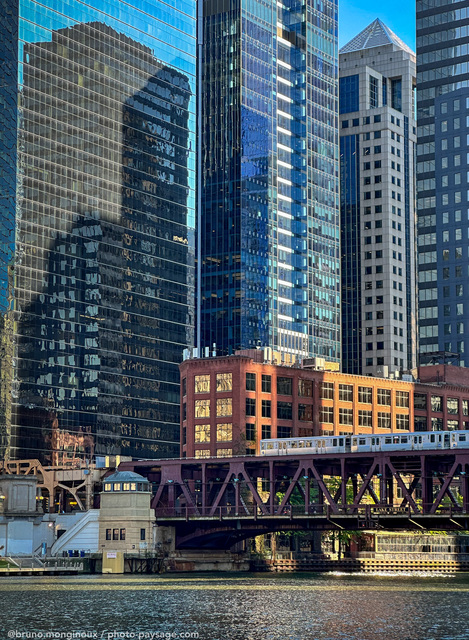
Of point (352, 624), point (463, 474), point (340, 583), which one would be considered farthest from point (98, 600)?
point (463, 474)

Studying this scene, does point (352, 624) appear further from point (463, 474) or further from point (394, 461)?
point (394, 461)

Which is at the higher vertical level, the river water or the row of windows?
the row of windows

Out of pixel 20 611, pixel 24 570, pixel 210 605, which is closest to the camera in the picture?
pixel 20 611

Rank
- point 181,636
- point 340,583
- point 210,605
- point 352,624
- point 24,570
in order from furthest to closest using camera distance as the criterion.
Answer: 1. point 24,570
2. point 340,583
3. point 210,605
4. point 352,624
5. point 181,636

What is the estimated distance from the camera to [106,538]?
200 metres

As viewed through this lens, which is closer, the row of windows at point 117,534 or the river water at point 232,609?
the river water at point 232,609

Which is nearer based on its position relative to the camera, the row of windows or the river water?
the river water

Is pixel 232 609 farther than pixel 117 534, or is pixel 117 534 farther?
pixel 117 534

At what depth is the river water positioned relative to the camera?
102500mm

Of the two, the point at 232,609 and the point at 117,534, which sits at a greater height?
the point at 117,534

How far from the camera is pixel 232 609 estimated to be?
124375 millimetres

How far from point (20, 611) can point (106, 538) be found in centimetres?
7905

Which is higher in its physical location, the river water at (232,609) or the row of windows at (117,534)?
the row of windows at (117,534)

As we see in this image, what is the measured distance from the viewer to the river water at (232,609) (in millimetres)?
102500
